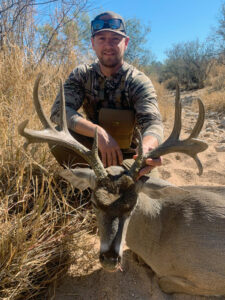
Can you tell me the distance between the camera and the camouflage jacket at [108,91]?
3.71m

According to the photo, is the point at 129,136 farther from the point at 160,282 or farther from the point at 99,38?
the point at 160,282

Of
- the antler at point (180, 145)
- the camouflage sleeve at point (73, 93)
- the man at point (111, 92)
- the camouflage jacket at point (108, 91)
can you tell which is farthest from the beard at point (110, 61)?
the antler at point (180, 145)

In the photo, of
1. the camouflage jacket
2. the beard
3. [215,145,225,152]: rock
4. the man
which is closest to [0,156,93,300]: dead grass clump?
the man

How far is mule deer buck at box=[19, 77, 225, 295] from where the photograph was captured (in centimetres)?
231

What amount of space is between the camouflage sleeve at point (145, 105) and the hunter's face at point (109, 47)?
39 centimetres

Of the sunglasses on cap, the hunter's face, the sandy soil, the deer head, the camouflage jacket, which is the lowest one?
the sandy soil

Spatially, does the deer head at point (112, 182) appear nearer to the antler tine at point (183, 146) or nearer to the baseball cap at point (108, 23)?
the antler tine at point (183, 146)

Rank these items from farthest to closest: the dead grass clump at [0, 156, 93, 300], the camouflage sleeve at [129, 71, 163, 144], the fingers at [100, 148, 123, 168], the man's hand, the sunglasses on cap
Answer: the sunglasses on cap → the camouflage sleeve at [129, 71, 163, 144] → the fingers at [100, 148, 123, 168] → the man's hand → the dead grass clump at [0, 156, 93, 300]

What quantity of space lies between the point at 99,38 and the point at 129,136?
150 cm

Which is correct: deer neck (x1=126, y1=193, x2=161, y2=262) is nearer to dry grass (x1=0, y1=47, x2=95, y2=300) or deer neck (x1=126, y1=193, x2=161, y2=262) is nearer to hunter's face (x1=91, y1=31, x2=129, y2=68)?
dry grass (x1=0, y1=47, x2=95, y2=300)

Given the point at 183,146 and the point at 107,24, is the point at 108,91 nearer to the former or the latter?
the point at 107,24

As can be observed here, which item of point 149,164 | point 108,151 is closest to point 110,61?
point 108,151

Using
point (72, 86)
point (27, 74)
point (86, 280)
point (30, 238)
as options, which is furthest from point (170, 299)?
point (27, 74)

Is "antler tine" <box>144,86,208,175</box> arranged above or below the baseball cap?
below
